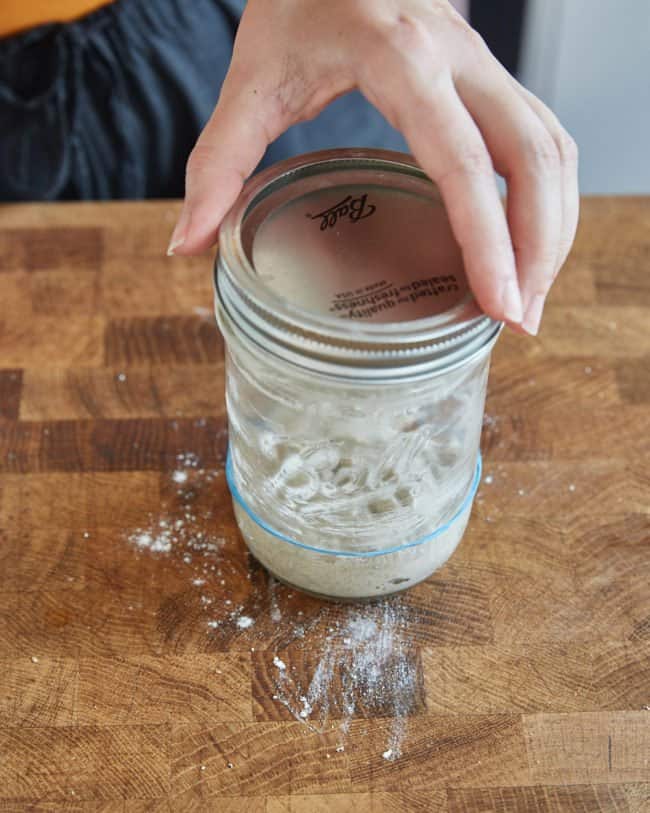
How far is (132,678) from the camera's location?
29.7 inches

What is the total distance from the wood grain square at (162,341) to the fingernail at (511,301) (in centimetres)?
40

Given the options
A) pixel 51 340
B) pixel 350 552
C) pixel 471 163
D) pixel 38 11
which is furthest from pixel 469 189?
pixel 38 11

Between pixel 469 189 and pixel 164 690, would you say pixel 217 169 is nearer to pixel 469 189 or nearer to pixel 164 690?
pixel 469 189

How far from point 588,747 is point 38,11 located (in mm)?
919

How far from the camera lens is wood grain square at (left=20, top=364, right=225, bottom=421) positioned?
920 millimetres

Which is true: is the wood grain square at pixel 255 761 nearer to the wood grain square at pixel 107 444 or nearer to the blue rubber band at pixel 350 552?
the blue rubber band at pixel 350 552

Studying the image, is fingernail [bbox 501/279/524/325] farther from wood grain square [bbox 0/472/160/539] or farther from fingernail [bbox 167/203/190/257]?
wood grain square [bbox 0/472/160/539]

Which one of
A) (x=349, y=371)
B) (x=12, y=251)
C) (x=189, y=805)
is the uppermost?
(x=349, y=371)

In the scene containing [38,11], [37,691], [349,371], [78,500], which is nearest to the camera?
[349,371]

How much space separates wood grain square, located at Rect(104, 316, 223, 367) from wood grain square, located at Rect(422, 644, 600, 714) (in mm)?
375

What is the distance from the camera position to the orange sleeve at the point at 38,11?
107 cm

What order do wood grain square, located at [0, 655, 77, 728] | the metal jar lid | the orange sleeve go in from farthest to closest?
the orange sleeve
wood grain square, located at [0, 655, 77, 728]
the metal jar lid

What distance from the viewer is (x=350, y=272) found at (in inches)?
27.2

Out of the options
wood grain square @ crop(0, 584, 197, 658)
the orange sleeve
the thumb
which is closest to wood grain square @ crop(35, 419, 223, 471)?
wood grain square @ crop(0, 584, 197, 658)
